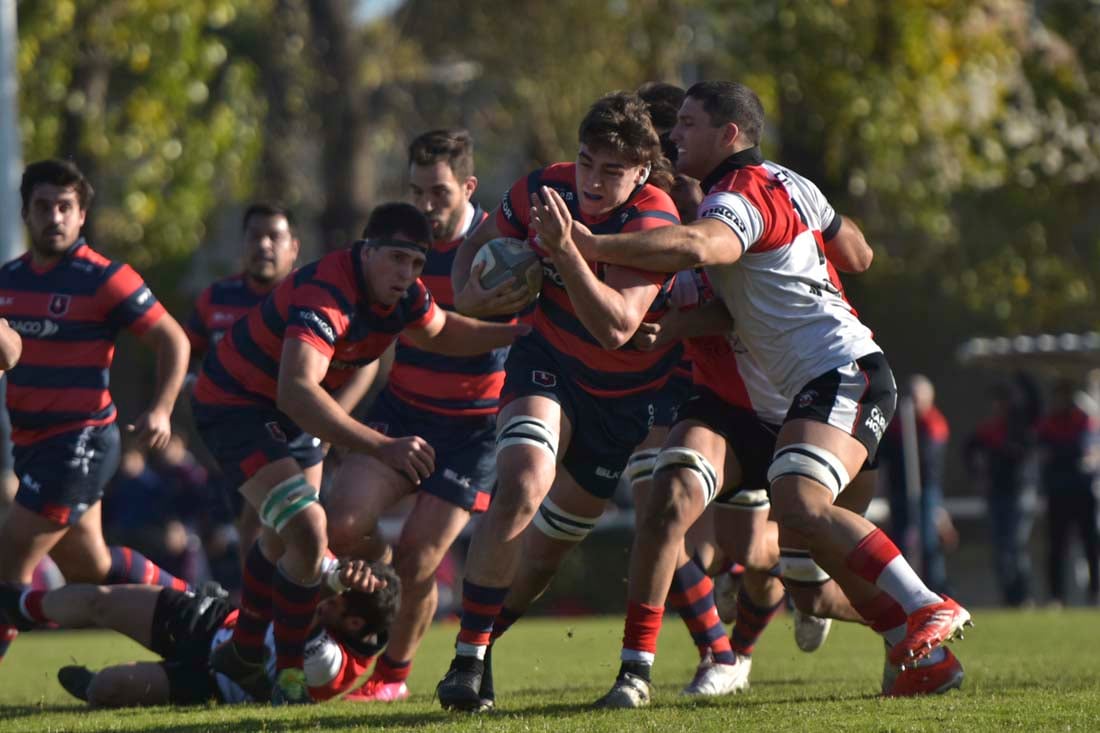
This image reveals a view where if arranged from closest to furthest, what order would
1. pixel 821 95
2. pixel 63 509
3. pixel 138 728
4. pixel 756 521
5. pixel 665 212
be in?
1. pixel 138 728
2. pixel 665 212
3. pixel 756 521
4. pixel 63 509
5. pixel 821 95

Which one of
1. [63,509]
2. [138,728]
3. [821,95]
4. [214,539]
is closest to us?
[138,728]

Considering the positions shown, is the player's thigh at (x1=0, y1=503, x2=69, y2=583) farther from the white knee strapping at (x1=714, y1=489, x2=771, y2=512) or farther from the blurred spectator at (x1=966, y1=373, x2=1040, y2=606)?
the blurred spectator at (x1=966, y1=373, x2=1040, y2=606)

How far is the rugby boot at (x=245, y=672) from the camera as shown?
296 inches

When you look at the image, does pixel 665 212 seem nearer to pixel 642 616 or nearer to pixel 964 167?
pixel 642 616

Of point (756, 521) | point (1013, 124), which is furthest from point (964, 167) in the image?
point (756, 521)

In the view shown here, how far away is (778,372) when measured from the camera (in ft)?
21.2

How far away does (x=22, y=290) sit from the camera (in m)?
8.04

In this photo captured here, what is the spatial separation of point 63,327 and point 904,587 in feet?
13.7

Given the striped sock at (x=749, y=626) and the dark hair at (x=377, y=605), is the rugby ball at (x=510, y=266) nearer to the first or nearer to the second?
the dark hair at (x=377, y=605)

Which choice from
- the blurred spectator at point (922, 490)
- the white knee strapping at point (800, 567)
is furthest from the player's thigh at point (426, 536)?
the blurred spectator at point (922, 490)

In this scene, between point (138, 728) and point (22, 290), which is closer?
point (138, 728)

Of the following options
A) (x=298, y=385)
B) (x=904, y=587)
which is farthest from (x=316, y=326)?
(x=904, y=587)

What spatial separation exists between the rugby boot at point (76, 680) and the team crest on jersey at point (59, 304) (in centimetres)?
167

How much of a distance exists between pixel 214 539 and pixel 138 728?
10.9 metres
